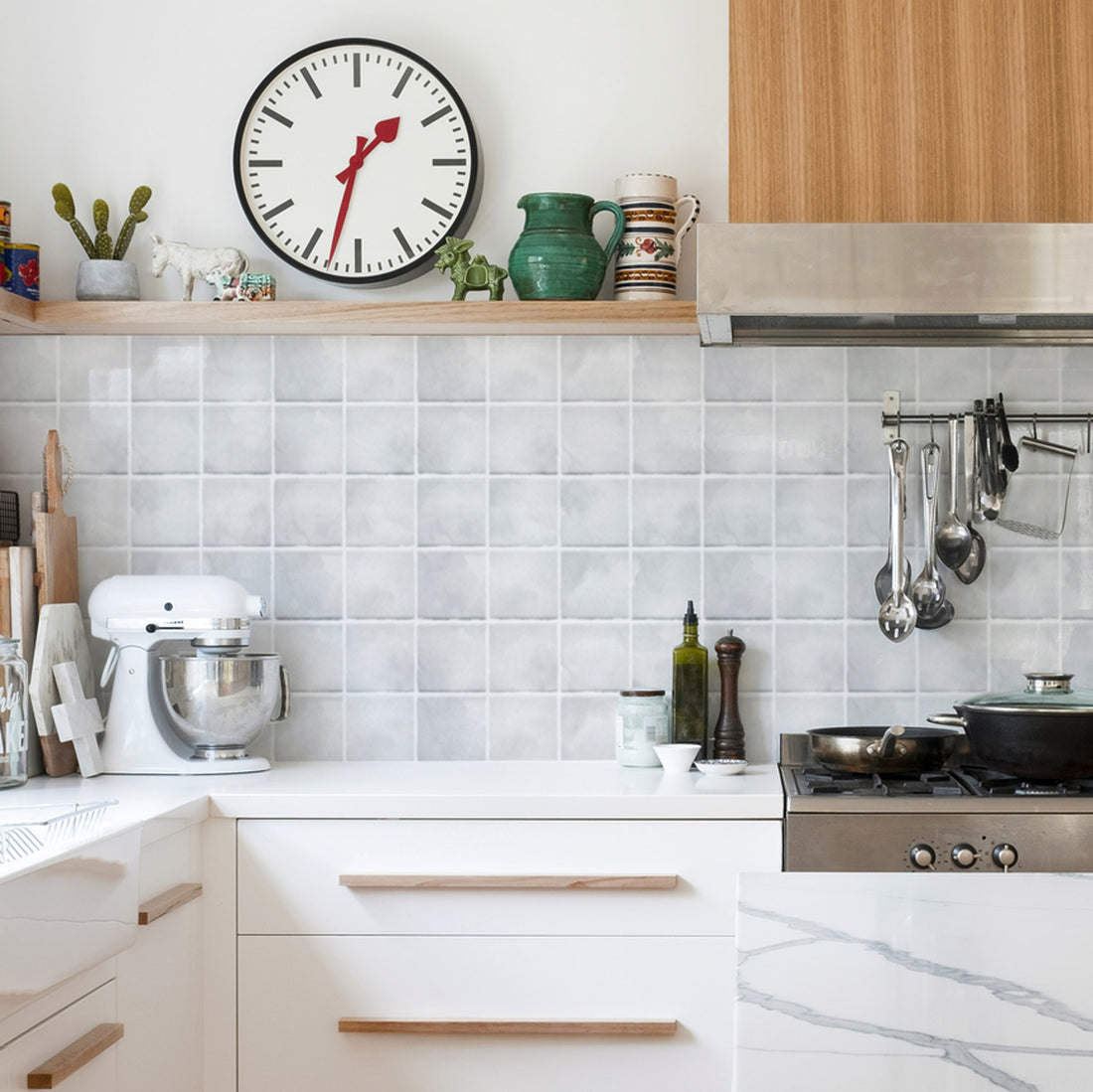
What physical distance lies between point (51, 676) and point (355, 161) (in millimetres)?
1090

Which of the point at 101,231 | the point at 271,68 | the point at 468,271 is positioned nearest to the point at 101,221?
the point at 101,231

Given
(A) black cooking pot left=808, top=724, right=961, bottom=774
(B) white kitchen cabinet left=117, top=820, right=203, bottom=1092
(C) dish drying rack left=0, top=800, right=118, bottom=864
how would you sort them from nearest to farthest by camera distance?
1. (C) dish drying rack left=0, top=800, right=118, bottom=864
2. (B) white kitchen cabinet left=117, top=820, right=203, bottom=1092
3. (A) black cooking pot left=808, top=724, right=961, bottom=774

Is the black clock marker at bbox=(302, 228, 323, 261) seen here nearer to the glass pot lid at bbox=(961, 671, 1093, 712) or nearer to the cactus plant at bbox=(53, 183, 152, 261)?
Result: the cactus plant at bbox=(53, 183, 152, 261)

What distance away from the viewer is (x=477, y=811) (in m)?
2.02

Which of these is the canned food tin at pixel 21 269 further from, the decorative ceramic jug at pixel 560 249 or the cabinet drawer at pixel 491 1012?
the cabinet drawer at pixel 491 1012

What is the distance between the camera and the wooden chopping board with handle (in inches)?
90.6

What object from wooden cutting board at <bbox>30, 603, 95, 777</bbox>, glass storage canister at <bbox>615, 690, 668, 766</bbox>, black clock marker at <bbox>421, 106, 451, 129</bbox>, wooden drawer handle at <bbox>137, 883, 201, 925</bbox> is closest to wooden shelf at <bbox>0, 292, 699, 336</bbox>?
black clock marker at <bbox>421, 106, 451, 129</bbox>

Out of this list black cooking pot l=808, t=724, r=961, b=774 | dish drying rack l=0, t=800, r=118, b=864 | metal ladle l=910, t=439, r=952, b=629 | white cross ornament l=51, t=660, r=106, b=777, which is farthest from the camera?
metal ladle l=910, t=439, r=952, b=629

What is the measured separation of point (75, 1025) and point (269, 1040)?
0.48 m

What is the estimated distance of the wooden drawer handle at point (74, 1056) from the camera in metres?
1.48

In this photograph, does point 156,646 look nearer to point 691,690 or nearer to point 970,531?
point 691,690

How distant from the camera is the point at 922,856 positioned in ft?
6.22

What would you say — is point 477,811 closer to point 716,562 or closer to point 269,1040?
point 269,1040

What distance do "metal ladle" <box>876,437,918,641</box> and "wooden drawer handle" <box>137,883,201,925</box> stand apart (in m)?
1.29
